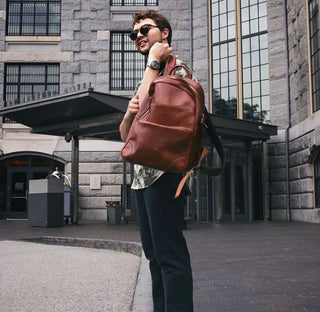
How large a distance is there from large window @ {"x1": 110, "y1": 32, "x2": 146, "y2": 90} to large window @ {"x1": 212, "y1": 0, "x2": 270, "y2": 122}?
3113 millimetres

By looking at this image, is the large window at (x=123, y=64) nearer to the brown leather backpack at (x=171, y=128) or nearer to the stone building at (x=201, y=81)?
the stone building at (x=201, y=81)

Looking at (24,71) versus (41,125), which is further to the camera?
(24,71)

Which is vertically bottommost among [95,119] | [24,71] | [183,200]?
[183,200]

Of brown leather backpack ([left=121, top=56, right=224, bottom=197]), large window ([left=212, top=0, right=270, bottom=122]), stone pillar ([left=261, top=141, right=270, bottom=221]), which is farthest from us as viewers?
large window ([left=212, top=0, right=270, bottom=122])

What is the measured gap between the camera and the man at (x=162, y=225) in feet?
8.26

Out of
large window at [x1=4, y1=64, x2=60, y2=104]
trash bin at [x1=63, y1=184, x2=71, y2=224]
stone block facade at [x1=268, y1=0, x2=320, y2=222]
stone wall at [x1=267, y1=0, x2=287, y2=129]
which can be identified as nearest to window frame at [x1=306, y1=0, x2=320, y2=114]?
stone block facade at [x1=268, y1=0, x2=320, y2=222]

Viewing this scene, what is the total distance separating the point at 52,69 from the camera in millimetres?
20000

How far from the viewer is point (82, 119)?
47.7ft

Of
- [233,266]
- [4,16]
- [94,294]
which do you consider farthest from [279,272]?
[4,16]

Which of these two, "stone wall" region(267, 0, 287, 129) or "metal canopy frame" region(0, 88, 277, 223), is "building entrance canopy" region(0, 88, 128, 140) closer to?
"metal canopy frame" region(0, 88, 277, 223)

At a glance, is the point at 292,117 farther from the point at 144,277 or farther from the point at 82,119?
the point at 144,277

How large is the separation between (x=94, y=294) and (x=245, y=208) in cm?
1292

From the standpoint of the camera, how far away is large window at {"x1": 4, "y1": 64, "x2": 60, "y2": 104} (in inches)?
786

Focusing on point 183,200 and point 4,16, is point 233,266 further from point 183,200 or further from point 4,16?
point 4,16
